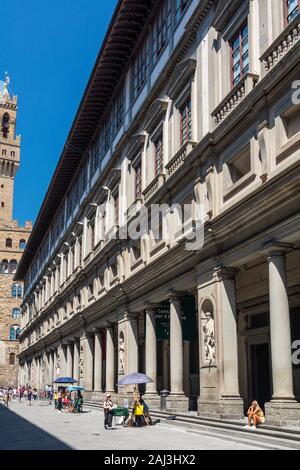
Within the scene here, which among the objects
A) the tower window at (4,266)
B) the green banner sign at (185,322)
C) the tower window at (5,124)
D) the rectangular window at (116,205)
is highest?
the tower window at (5,124)

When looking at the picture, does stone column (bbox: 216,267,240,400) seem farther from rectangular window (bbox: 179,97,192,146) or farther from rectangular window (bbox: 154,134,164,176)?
rectangular window (bbox: 154,134,164,176)

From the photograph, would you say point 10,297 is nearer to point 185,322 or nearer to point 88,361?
point 88,361

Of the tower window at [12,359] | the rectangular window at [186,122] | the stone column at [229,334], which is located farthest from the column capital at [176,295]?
the tower window at [12,359]

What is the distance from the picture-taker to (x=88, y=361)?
133 feet

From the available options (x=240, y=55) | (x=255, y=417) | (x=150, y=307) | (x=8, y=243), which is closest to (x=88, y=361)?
(x=150, y=307)

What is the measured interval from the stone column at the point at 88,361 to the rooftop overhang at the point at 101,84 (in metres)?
13.7

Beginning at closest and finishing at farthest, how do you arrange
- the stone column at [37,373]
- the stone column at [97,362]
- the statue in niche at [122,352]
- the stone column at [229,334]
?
the stone column at [229,334]
the statue in niche at [122,352]
the stone column at [97,362]
the stone column at [37,373]

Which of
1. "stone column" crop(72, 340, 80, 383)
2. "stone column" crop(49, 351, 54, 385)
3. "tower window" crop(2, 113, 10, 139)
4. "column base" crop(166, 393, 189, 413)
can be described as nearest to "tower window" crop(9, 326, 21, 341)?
"stone column" crop(49, 351, 54, 385)

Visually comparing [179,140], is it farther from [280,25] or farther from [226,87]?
[280,25]

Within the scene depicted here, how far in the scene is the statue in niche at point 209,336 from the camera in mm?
19719

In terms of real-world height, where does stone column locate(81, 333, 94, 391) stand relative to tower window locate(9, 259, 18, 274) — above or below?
below

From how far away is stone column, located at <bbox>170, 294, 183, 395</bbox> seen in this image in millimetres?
23547

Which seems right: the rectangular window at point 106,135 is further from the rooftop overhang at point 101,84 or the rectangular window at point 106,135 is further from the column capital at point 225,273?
the column capital at point 225,273

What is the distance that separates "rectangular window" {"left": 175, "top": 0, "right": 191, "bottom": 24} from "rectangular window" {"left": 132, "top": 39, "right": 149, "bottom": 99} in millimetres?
4413
